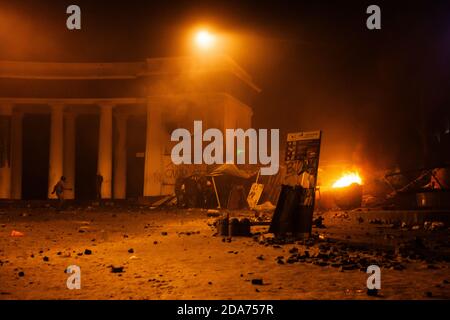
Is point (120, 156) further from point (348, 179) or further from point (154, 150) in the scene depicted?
point (348, 179)

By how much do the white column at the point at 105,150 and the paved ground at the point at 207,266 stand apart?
70.9ft

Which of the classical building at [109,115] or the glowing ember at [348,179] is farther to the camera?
the classical building at [109,115]

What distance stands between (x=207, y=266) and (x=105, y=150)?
95.0 feet

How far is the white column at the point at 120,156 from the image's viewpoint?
3950 cm

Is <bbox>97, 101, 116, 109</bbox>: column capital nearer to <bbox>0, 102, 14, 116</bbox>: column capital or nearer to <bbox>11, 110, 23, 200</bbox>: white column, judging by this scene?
<bbox>0, 102, 14, 116</bbox>: column capital

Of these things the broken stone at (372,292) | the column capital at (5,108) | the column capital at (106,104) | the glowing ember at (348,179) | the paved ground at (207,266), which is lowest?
the paved ground at (207,266)

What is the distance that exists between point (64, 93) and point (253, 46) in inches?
595

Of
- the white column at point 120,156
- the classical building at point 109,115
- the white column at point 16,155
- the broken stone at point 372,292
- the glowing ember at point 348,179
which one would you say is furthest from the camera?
the white column at point 120,156

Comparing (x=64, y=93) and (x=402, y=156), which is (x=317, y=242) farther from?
(x=64, y=93)

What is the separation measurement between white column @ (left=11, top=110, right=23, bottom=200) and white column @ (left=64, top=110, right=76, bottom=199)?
10.6 feet

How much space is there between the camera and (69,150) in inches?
1534

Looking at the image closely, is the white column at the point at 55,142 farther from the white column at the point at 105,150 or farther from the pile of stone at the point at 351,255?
the pile of stone at the point at 351,255

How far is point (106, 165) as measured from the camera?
3684cm

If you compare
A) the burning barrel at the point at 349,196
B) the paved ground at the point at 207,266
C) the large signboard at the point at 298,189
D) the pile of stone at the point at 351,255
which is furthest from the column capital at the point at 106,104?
the pile of stone at the point at 351,255
